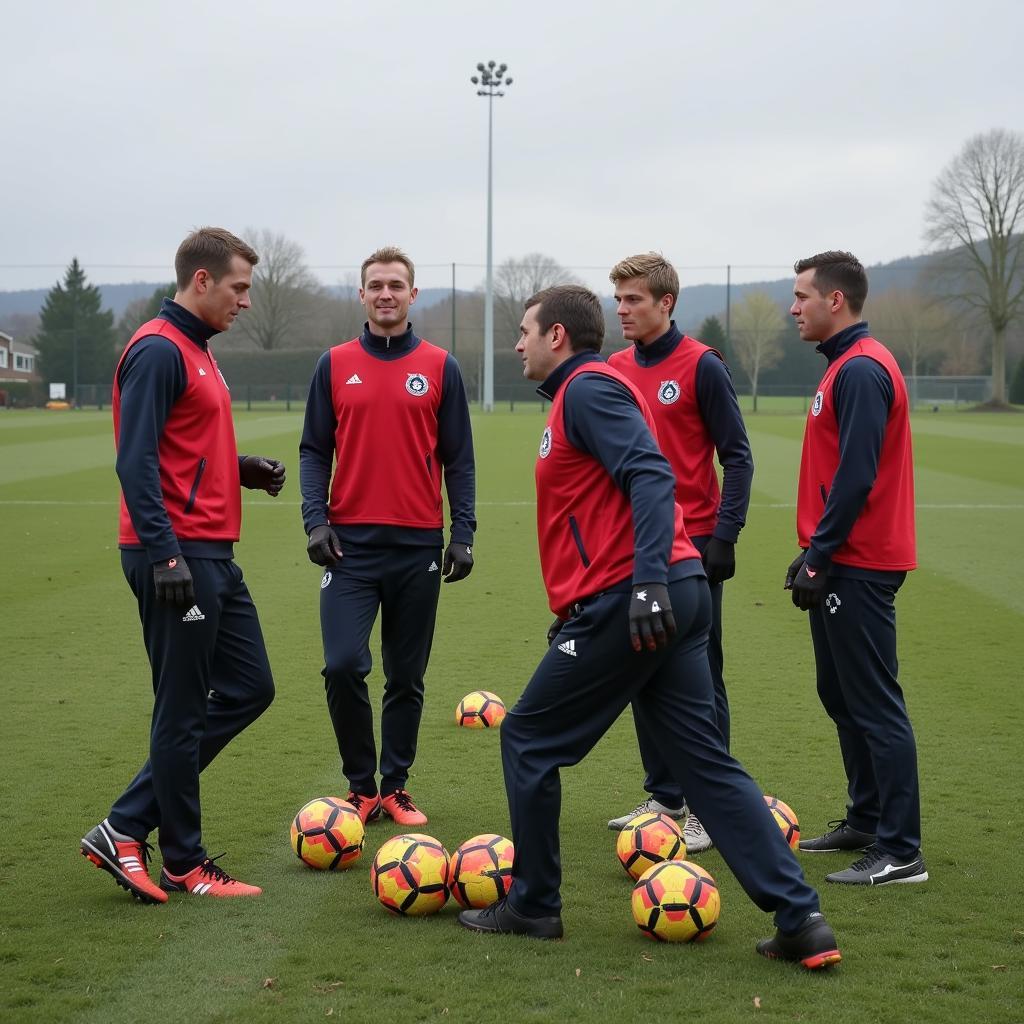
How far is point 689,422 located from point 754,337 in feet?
231

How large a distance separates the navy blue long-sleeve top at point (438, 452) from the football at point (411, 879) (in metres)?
1.62

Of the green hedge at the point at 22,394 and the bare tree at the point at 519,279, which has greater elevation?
the bare tree at the point at 519,279

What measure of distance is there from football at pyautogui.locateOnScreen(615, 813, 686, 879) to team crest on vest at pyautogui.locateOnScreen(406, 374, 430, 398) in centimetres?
222

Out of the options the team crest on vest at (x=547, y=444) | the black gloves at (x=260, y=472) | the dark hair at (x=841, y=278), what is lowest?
the black gloves at (x=260, y=472)

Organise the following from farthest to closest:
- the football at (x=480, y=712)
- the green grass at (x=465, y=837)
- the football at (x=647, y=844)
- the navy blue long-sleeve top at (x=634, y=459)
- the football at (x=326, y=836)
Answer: the football at (x=480, y=712) → the football at (x=326, y=836) → the football at (x=647, y=844) → the navy blue long-sleeve top at (x=634, y=459) → the green grass at (x=465, y=837)

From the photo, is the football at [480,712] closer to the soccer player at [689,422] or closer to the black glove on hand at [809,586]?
the soccer player at [689,422]

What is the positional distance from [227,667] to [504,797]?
1649mm

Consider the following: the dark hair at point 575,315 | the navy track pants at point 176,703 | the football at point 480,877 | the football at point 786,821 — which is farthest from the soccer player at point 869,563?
the navy track pants at point 176,703

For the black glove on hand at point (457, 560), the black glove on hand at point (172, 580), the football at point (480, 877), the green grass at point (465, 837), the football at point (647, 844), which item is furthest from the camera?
the black glove on hand at point (457, 560)

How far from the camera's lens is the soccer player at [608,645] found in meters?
4.17

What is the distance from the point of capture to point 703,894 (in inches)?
176

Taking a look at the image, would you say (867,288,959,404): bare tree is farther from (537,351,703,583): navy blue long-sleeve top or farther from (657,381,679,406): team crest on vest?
(537,351,703,583): navy blue long-sleeve top

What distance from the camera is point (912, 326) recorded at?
244 ft

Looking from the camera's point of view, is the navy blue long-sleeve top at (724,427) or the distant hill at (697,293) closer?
the navy blue long-sleeve top at (724,427)
